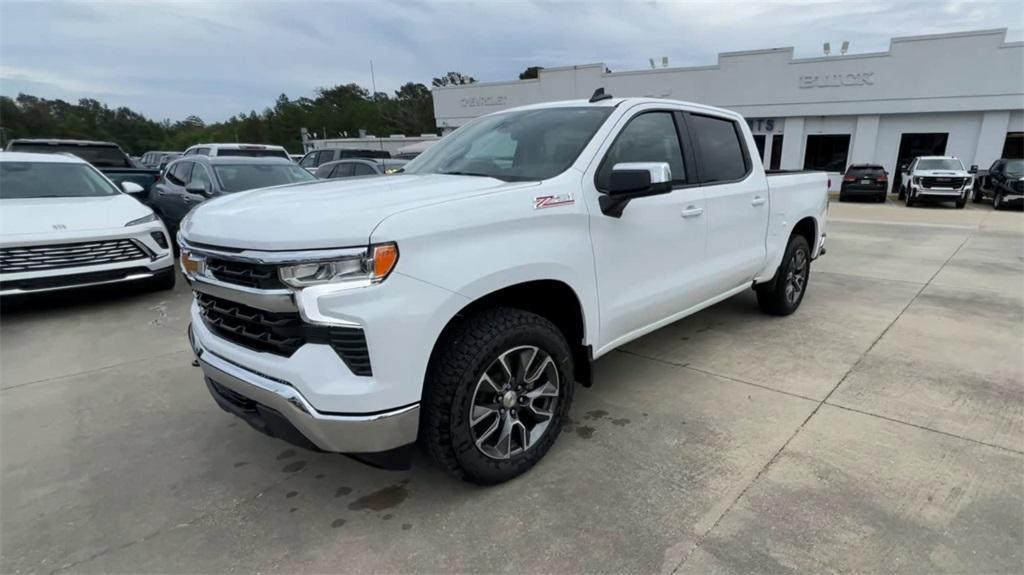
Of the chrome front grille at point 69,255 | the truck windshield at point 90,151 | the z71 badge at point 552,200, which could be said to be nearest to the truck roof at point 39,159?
the chrome front grille at point 69,255

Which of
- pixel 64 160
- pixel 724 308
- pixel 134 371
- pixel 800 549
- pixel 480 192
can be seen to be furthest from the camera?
pixel 64 160

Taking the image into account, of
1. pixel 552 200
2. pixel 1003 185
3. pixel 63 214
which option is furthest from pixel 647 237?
pixel 1003 185

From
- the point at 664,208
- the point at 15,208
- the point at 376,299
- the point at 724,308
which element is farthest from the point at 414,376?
the point at 15,208

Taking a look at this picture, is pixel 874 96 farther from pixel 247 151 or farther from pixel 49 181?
pixel 49 181

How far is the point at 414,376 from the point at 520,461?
2.75 feet

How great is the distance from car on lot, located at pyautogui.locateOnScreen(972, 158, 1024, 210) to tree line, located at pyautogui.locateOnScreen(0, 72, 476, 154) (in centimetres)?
5980

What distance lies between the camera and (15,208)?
5574 mm

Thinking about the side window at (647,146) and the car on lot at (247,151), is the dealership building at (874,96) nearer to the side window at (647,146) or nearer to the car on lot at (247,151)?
the car on lot at (247,151)

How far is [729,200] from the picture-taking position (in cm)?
384

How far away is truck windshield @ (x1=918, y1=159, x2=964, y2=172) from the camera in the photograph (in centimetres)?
1744

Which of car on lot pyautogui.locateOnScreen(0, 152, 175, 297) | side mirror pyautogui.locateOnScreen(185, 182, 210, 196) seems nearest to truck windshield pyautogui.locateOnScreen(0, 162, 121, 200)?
car on lot pyautogui.locateOnScreen(0, 152, 175, 297)

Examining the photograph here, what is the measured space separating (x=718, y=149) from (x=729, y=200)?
1.35 feet

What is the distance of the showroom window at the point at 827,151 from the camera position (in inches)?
934

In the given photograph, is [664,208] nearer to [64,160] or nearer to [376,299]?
[376,299]
